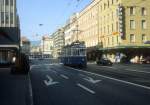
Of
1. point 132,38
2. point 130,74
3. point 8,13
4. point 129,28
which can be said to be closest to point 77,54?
point 130,74

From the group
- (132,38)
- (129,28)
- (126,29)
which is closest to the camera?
(126,29)

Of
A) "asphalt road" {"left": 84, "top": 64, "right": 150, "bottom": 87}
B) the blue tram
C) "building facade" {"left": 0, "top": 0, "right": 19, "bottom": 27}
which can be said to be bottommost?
"asphalt road" {"left": 84, "top": 64, "right": 150, "bottom": 87}

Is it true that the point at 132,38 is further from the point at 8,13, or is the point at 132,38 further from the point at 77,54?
the point at 77,54

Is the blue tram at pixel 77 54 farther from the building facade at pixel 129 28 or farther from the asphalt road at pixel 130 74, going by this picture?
the building facade at pixel 129 28

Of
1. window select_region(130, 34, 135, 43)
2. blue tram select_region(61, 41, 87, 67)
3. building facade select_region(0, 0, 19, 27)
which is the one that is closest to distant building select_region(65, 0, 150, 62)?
window select_region(130, 34, 135, 43)

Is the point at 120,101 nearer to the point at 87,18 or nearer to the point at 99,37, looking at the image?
the point at 99,37

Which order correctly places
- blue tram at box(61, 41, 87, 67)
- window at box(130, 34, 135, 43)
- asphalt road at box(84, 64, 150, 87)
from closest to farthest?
1. asphalt road at box(84, 64, 150, 87)
2. blue tram at box(61, 41, 87, 67)
3. window at box(130, 34, 135, 43)

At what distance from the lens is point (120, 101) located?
1301 cm

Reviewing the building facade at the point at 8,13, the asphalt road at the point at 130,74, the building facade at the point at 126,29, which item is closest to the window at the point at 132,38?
the building facade at the point at 126,29

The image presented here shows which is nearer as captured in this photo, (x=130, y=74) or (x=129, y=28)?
(x=130, y=74)

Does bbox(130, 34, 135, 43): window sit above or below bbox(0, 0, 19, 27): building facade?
below

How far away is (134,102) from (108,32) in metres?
75.6

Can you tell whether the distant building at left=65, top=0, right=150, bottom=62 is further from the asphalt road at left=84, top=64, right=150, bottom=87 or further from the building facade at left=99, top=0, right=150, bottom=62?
the asphalt road at left=84, top=64, right=150, bottom=87

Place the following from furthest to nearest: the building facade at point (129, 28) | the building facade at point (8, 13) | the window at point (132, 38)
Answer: the building facade at point (8, 13), the window at point (132, 38), the building facade at point (129, 28)
